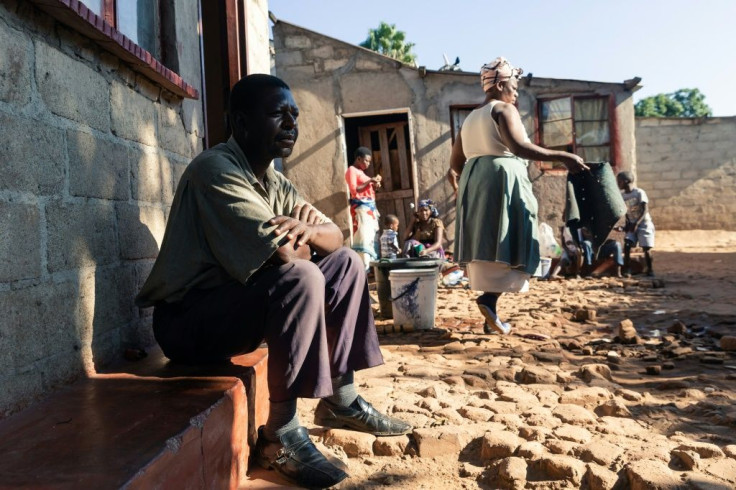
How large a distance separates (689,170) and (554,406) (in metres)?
14.8

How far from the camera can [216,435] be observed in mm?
1625

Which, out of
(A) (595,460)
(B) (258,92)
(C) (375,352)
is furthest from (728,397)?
(B) (258,92)

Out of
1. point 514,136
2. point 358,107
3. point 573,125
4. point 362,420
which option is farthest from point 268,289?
point 573,125

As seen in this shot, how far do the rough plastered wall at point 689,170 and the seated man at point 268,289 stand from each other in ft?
49.2

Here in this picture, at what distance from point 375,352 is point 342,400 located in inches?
8.9

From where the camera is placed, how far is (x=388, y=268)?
16.1ft

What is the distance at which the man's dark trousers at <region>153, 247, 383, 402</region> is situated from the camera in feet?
5.78

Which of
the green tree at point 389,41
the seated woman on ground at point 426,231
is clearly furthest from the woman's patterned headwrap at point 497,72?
the green tree at point 389,41

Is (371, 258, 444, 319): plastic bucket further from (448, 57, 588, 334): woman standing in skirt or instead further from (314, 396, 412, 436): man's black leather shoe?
(314, 396, 412, 436): man's black leather shoe

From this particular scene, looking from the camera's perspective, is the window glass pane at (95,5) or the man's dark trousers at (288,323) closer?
the man's dark trousers at (288,323)

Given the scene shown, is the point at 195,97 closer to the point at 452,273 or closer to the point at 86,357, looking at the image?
the point at 86,357

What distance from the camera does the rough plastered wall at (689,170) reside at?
1473 cm

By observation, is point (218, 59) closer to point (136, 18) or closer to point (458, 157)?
point (136, 18)

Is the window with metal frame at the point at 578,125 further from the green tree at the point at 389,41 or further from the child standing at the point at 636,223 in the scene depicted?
the green tree at the point at 389,41
